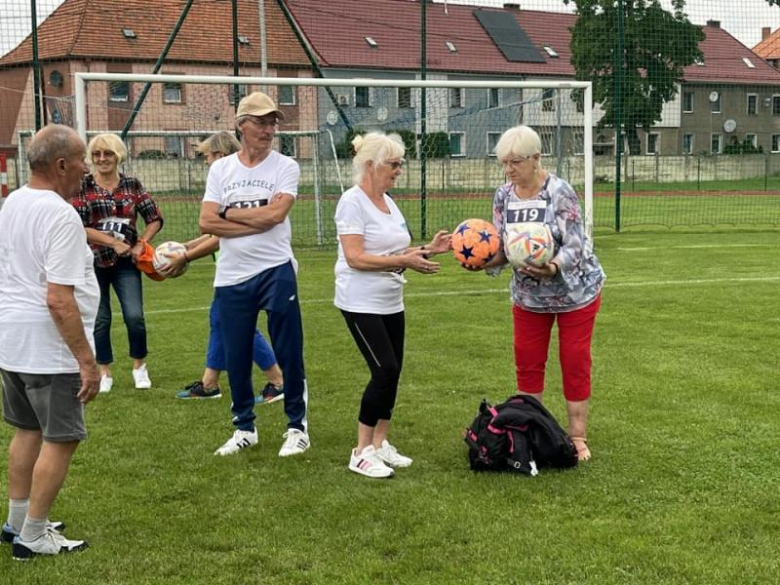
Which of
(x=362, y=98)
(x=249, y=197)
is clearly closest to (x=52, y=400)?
(x=249, y=197)

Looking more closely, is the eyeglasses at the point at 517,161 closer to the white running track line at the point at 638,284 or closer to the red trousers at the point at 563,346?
the red trousers at the point at 563,346

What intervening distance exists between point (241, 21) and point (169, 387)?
12489 mm

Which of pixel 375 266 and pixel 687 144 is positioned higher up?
pixel 687 144

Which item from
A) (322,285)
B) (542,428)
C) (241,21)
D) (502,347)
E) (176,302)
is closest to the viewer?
(542,428)

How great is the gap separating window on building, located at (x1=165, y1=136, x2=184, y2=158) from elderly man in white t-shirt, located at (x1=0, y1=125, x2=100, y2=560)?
13770 mm

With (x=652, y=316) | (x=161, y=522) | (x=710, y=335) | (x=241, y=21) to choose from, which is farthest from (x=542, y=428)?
(x=241, y=21)

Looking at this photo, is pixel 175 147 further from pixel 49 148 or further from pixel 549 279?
pixel 49 148

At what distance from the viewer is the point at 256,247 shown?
5.41 m

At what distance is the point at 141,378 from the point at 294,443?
2.21 metres

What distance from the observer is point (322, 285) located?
1245 centimetres

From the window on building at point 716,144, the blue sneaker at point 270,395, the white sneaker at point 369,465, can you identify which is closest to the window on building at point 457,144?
the blue sneaker at point 270,395

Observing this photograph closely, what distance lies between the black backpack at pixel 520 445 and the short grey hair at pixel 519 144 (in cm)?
146

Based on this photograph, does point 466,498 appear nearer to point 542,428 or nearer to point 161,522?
point 542,428

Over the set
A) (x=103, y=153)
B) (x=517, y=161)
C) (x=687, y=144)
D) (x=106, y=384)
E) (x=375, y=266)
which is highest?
(x=687, y=144)
